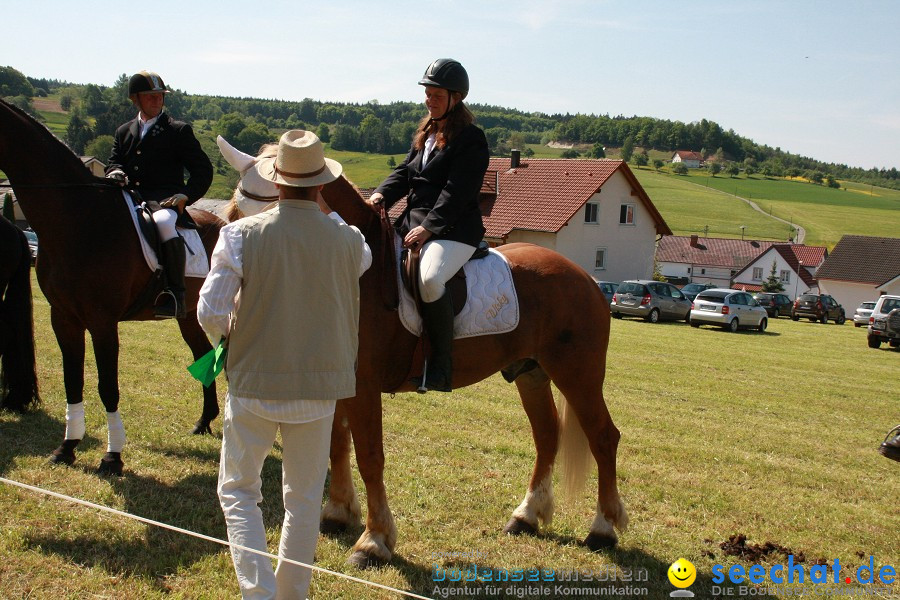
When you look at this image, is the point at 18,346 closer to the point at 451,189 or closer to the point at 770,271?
the point at 451,189

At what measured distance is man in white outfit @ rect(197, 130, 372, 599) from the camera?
10.8 feet

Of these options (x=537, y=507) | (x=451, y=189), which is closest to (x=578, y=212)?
(x=537, y=507)

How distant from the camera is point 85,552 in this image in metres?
4.49

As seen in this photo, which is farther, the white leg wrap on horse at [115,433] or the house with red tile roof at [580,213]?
the house with red tile roof at [580,213]

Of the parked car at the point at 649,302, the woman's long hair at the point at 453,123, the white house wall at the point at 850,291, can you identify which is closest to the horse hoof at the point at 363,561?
the woman's long hair at the point at 453,123

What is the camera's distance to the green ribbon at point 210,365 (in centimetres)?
349

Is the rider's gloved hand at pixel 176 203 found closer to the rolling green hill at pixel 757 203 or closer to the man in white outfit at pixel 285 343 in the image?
the man in white outfit at pixel 285 343

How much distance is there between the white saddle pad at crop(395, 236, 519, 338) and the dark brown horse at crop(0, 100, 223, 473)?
8.21ft

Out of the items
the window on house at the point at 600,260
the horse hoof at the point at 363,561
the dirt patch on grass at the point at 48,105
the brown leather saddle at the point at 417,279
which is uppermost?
the dirt patch on grass at the point at 48,105

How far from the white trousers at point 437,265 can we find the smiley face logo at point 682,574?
7.18 feet

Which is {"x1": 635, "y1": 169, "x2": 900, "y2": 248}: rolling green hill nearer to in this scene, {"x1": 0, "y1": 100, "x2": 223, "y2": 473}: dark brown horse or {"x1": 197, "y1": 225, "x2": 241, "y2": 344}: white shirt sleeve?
{"x1": 0, "y1": 100, "x2": 223, "y2": 473}: dark brown horse

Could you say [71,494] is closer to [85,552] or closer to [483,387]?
[85,552]

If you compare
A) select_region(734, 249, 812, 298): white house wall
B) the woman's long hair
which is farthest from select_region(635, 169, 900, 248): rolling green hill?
the woman's long hair

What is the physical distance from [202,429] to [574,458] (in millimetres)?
3800
